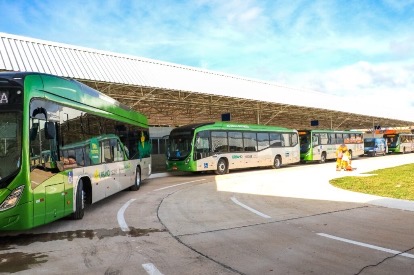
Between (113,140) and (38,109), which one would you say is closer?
(38,109)

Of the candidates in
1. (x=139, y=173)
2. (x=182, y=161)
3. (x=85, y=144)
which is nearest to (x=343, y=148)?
(x=182, y=161)

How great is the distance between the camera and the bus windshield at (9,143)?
6234mm

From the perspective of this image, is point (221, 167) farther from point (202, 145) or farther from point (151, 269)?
point (151, 269)

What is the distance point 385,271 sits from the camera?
487cm

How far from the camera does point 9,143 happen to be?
20.8 feet

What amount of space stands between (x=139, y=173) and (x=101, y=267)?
10787 millimetres

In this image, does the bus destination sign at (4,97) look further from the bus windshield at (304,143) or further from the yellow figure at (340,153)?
the bus windshield at (304,143)

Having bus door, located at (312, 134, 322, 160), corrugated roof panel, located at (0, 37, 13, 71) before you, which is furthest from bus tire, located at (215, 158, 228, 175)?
bus door, located at (312, 134, 322, 160)

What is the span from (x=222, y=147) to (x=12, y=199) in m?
17.4

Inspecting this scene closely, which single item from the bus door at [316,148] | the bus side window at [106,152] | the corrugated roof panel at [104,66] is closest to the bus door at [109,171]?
the bus side window at [106,152]

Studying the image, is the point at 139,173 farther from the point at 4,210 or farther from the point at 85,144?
the point at 4,210

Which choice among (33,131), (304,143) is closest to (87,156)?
(33,131)

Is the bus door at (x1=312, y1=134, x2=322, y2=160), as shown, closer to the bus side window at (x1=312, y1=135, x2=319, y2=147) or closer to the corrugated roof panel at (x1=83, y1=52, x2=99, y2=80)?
the bus side window at (x1=312, y1=135, x2=319, y2=147)

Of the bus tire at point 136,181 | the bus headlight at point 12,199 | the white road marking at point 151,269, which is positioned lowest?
the white road marking at point 151,269
